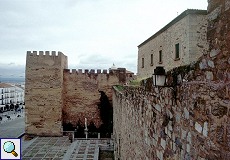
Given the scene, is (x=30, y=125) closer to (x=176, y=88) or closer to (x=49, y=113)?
(x=49, y=113)

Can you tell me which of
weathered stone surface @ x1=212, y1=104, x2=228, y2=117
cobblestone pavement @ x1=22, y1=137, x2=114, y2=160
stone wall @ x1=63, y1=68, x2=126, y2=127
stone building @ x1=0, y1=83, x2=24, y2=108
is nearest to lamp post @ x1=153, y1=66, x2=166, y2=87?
weathered stone surface @ x1=212, y1=104, x2=228, y2=117

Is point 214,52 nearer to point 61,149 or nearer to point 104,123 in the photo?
point 61,149

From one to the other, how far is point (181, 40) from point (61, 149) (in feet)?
33.3

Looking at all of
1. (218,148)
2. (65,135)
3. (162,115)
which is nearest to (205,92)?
(218,148)

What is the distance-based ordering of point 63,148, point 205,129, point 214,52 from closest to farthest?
1. point 214,52
2. point 205,129
3. point 63,148

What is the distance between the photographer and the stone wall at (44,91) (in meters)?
21.4

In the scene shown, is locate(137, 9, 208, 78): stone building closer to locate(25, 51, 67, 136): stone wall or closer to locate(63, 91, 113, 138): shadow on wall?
locate(63, 91, 113, 138): shadow on wall

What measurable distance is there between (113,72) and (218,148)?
21744mm

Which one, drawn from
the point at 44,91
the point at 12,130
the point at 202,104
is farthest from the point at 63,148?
the point at 202,104

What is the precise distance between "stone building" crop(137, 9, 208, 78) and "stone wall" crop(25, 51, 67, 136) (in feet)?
27.3

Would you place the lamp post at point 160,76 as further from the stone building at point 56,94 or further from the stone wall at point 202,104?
the stone building at point 56,94

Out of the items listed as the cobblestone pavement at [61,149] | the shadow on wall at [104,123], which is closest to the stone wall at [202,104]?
the cobblestone pavement at [61,149]

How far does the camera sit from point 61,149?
17.3 meters

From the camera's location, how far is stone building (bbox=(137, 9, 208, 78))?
11.9 metres
